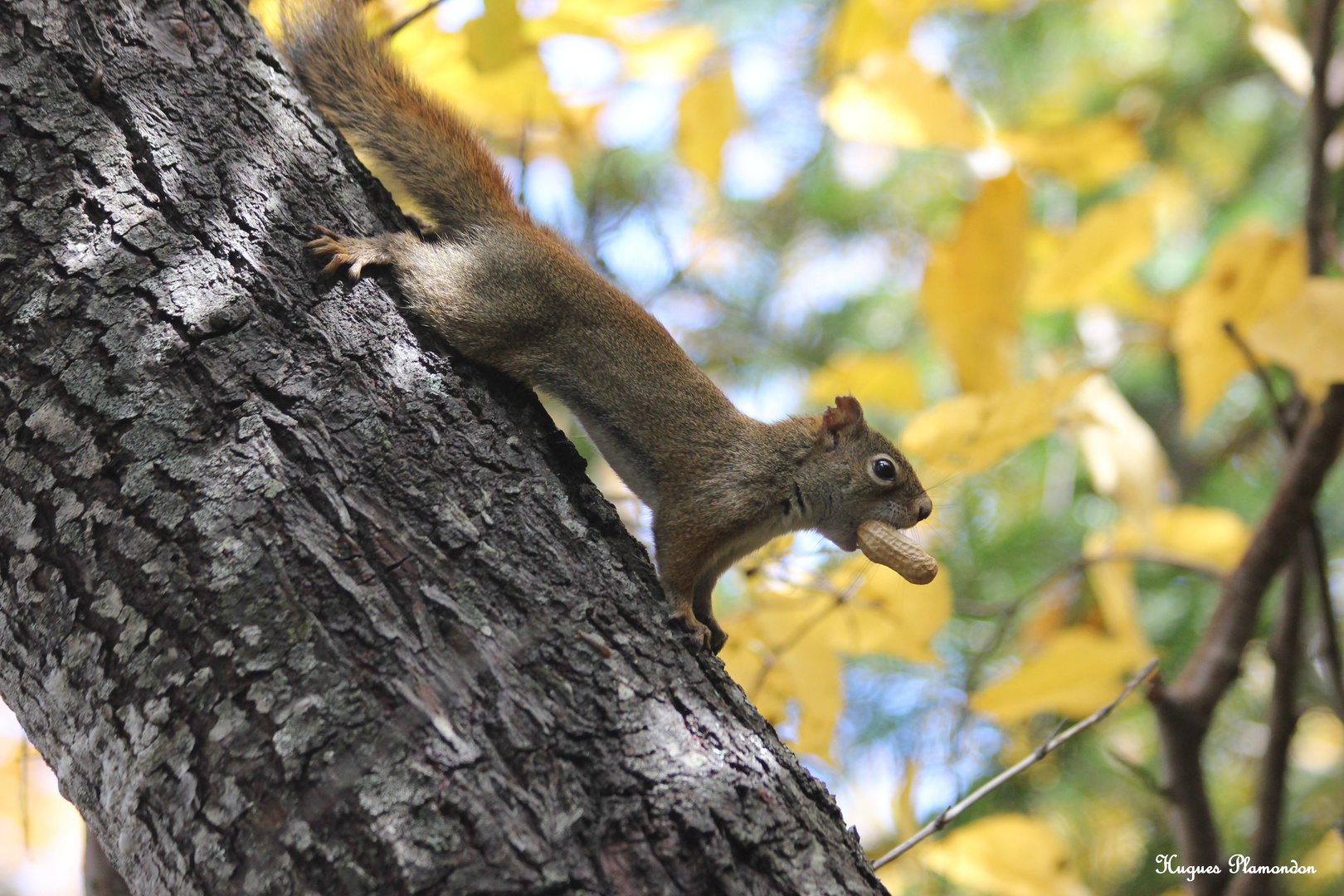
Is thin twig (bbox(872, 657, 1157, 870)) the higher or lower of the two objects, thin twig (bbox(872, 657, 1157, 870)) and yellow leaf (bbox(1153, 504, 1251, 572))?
the lower

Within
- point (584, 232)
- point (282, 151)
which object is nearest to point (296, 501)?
point (282, 151)

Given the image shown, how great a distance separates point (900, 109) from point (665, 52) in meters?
0.65

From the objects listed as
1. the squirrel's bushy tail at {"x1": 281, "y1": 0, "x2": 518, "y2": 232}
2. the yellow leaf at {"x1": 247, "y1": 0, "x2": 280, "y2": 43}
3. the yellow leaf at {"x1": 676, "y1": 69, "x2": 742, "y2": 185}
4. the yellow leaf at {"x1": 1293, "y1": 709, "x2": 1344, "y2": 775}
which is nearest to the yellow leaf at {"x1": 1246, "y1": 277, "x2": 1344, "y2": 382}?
the yellow leaf at {"x1": 676, "y1": 69, "x2": 742, "y2": 185}

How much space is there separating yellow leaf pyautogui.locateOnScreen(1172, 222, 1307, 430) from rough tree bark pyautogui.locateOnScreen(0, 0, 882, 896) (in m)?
1.62

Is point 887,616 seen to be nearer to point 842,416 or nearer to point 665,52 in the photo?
point 842,416

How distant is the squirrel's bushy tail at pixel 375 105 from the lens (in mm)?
2635

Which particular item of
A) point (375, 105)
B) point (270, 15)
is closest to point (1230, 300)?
point (375, 105)

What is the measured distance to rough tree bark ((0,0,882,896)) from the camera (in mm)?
1416

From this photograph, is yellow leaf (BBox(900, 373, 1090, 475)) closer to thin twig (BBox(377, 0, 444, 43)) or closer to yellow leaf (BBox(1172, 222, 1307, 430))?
yellow leaf (BBox(1172, 222, 1307, 430))

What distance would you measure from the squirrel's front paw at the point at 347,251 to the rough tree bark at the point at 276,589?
0.07 metres

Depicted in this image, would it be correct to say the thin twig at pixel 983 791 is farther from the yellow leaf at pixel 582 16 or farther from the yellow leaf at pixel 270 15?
the yellow leaf at pixel 270 15

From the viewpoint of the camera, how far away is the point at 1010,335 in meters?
2.58

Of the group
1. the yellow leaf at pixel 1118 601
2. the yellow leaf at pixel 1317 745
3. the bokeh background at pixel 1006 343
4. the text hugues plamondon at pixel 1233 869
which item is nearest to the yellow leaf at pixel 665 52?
the bokeh background at pixel 1006 343

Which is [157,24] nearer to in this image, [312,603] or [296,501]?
[296,501]
